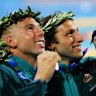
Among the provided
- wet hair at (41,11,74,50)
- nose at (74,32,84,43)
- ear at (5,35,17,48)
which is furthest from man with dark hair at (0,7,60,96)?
nose at (74,32,84,43)

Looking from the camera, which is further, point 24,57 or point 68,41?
point 68,41

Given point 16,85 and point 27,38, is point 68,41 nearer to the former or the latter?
point 27,38

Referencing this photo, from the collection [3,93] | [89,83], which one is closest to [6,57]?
[3,93]

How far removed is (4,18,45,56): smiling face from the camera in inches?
102

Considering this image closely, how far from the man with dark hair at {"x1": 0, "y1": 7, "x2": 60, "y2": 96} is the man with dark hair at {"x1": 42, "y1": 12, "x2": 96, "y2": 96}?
0.22m

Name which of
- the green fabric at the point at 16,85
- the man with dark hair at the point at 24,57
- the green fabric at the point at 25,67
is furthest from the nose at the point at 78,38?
the green fabric at the point at 16,85

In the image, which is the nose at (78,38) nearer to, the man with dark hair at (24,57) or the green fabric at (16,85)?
the man with dark hair at (24,57)

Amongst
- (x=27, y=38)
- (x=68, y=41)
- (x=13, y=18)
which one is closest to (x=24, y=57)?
(x=27, y=38)

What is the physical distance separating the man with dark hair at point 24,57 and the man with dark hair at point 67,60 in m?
0.22

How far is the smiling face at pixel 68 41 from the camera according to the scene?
288 cm

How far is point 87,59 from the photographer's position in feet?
9.43

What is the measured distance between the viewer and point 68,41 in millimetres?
2912

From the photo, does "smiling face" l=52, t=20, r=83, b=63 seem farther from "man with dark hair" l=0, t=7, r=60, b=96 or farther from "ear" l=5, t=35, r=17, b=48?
"ear" l=5, t=35, r=17, b=48

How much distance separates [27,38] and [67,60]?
49 centimetres
